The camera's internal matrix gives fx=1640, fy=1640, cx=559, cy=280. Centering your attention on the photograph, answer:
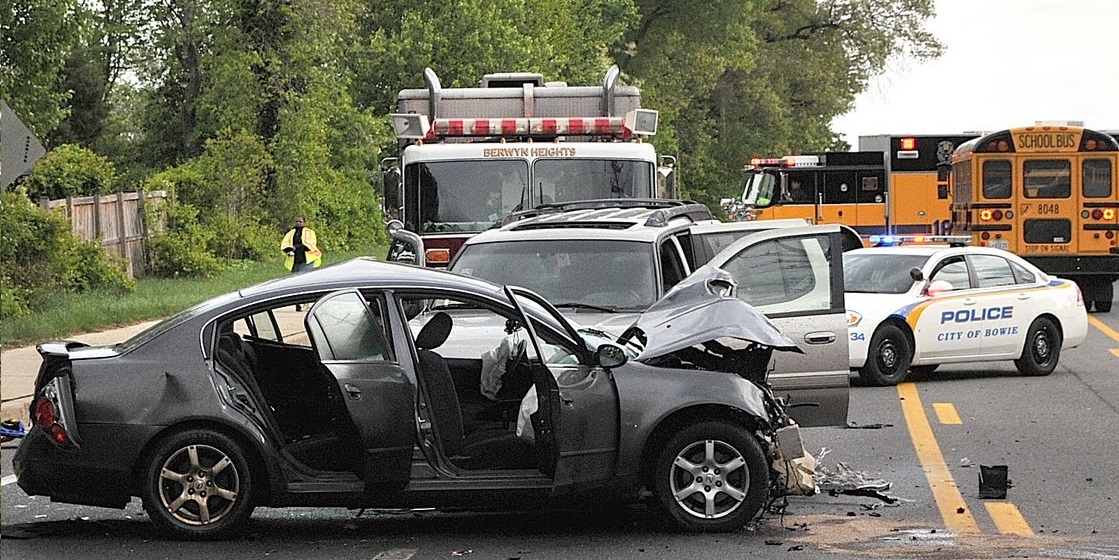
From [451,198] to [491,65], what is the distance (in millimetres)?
26363

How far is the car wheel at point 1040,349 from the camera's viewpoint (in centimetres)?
1772

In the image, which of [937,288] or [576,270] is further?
[937,288]

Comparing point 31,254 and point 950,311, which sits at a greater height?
point 31,254

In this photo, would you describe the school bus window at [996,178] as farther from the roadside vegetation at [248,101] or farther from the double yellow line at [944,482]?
the roadside vegetation at [248,101]

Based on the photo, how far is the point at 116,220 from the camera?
3247cm

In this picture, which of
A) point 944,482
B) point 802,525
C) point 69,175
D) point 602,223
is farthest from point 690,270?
point 69,175

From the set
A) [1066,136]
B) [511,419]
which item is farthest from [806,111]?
[511,419]

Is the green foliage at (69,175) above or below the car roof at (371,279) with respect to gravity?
above

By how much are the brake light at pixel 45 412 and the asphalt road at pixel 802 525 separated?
1.45ft

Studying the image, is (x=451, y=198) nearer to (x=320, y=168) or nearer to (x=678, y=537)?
(x=678, y=537)

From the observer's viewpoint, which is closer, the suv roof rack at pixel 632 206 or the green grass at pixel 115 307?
the suv roof rack at pixel 632 206

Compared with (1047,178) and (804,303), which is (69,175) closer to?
(1047,178)

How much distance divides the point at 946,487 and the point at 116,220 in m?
24.9

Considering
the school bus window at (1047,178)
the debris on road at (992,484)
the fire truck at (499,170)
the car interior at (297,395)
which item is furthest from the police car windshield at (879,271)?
the school bus window at (1047,178)
